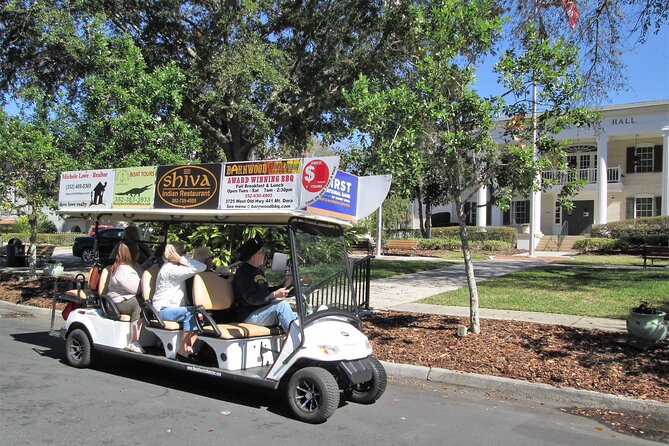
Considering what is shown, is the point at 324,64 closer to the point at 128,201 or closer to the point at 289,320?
the point at 128,201

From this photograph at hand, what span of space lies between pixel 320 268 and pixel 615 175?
3129 centimetres

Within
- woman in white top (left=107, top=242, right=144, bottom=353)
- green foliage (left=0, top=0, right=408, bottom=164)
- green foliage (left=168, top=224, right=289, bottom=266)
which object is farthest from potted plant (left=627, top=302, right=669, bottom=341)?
green foliage (left=0, top=0, right=408, bottom=164)

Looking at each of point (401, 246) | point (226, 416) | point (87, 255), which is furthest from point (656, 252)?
point (87, 255)

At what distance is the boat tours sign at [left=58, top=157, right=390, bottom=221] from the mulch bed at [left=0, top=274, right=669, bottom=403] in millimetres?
2689

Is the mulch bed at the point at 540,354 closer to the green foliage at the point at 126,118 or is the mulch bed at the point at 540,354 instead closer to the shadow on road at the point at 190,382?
the shadow on road at the point at 190,382

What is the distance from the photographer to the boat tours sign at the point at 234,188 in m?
5.07

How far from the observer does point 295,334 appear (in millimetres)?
5227

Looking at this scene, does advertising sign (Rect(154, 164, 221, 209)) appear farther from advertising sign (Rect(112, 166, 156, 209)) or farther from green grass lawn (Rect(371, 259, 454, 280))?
green grass lawn (Rect(371, 259, 454, 280))

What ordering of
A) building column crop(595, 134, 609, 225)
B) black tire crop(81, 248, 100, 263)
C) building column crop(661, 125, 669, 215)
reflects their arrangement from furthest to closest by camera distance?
building column crop(595, 134, 609, 225), building column crop(661, 125, 669, 215), black tire crop(81, 248, 100, 263)

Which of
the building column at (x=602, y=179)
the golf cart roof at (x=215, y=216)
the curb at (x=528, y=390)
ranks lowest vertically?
the curb at (x=528, y=390)

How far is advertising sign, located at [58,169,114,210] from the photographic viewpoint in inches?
265

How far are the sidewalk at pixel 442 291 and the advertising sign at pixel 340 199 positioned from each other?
4.85m

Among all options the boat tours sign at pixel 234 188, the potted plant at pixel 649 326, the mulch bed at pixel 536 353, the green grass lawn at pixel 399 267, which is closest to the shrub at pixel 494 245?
the green grass lawn at pixel 399 267

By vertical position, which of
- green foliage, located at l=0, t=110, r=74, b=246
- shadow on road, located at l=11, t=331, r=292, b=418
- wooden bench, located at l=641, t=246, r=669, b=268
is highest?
green foliage, located at l=0, t=110, r=74, b=246
